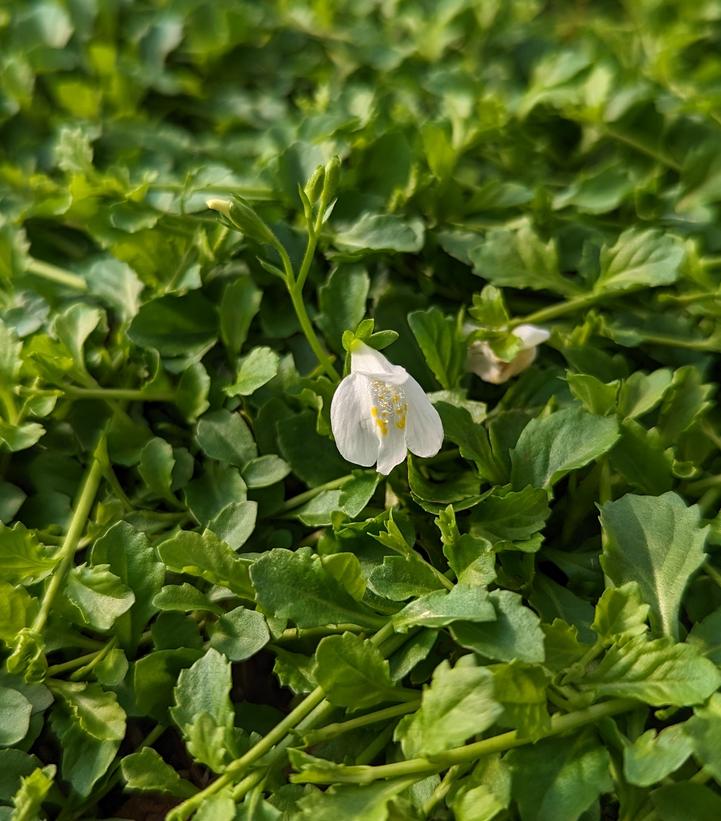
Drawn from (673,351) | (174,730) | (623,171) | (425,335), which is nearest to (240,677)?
(174,730)

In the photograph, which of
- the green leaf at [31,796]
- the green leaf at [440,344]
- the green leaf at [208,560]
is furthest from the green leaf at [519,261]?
the green leaf at [31,796]

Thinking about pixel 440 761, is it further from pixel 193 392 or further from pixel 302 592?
pixel 193 392

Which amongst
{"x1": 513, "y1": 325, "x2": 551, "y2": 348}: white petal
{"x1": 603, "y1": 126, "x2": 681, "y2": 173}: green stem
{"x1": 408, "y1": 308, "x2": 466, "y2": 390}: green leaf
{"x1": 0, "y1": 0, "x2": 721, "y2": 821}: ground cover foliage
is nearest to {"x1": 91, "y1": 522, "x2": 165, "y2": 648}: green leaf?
{"x1": 0, "y1": 0, "x2": 721, "y2": 821}: ground cover foliage

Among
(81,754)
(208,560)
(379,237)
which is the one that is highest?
(379,237)

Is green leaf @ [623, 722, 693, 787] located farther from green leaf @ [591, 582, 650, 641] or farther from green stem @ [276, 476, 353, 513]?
green stem @ [276, 476, 353, 513]

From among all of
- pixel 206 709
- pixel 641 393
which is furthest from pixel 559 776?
pixel 641 393

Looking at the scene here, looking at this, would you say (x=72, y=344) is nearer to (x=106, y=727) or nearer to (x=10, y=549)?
(x=10, y=549)

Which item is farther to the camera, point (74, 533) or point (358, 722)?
point (74, 533)
